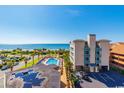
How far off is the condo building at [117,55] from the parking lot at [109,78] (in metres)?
0.87

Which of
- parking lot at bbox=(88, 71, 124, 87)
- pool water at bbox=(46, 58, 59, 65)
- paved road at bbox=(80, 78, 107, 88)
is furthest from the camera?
pool water at bbox=(46, 58, 59, 65)

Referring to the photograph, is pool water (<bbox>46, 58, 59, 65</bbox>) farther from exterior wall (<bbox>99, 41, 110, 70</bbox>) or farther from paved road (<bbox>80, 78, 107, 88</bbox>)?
paved road (<bbox>80, 78, 107, 88</bbox>)

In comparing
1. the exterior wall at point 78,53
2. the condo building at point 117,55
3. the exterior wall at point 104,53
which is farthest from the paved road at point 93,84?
the condo building at point 117,55

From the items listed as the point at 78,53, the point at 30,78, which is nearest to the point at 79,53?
the point at 78,53

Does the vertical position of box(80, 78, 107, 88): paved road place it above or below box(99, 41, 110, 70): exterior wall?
below

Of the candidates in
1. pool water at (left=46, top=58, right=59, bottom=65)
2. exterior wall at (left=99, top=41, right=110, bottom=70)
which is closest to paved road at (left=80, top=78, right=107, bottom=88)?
exterior wall at (left=99, top=41, right=110, bottom=70)

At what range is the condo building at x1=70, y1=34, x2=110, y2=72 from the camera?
10.2 metres

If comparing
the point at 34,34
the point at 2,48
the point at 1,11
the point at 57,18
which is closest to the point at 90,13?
the point at 57,18

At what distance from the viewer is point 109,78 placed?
9.23 meters

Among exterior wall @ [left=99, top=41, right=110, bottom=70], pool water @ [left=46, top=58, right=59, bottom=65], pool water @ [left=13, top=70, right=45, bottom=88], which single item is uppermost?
exterior wall @ [left=99, top=41, right=110, bottom=70]

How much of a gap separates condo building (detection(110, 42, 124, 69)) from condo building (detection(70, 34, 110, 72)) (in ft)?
2.42

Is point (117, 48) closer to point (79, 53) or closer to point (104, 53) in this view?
point (104, 53)

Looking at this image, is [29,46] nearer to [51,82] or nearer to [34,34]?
[34,34]

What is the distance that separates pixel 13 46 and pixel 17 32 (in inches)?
53.9
